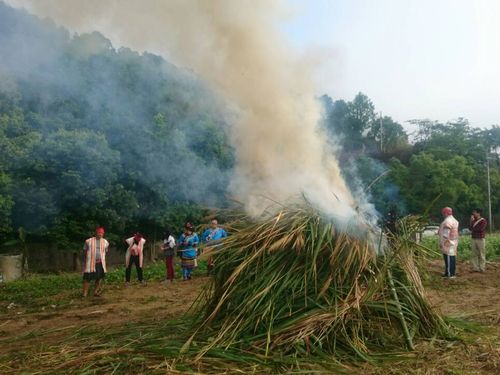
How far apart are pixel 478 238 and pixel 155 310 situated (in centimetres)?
751

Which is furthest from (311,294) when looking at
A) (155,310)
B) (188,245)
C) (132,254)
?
(132,254)

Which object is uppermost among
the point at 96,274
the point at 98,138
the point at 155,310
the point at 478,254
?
the point at 98,138

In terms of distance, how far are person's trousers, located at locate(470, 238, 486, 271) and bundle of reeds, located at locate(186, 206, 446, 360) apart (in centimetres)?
698

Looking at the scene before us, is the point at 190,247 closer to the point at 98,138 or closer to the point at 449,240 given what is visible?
the point at 98,138

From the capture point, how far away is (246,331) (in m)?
4.74

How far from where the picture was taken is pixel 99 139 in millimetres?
12406

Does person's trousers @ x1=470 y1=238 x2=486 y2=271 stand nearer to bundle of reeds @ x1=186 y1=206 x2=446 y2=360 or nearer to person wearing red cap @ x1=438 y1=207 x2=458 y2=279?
person wearing red cap @ x1=438 y1=207 x2=458 y2=279

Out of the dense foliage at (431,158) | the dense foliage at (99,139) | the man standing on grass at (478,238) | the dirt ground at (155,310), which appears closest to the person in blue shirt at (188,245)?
the dirt ground at (155,310)

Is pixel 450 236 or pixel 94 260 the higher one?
pixel 450 236

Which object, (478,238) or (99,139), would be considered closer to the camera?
(478,238)

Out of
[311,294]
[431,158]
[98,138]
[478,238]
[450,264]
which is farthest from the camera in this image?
[431,158]

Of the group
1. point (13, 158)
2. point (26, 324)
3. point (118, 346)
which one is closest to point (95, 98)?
point (13, 158)

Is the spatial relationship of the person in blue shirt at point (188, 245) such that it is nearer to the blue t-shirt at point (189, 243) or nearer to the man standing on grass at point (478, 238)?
the blue t-shirt at point (189, 243)

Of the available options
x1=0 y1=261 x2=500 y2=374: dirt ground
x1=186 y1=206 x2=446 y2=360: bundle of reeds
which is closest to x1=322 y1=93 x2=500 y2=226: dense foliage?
x1=0 y1=261 x2=500 y2=374: dirt ground
